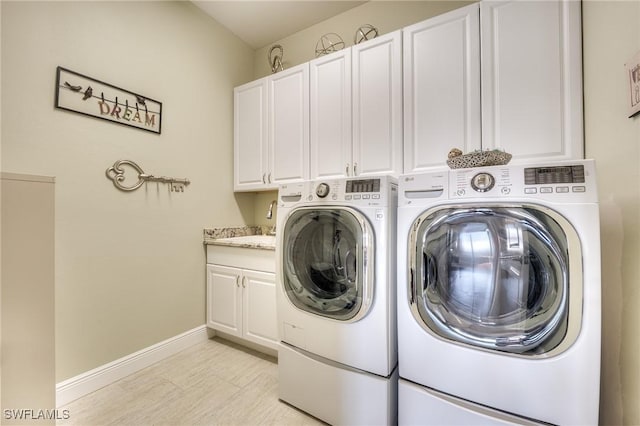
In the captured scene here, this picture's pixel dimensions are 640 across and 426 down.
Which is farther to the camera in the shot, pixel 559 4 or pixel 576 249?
pixel 559 4

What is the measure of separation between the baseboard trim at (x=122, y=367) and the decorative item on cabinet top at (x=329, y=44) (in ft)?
8.53

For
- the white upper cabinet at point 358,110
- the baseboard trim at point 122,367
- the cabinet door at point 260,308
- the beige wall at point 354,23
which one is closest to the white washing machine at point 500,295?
the white upper cabinet at point 358,110

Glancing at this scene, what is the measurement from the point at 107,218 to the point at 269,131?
4.43ft

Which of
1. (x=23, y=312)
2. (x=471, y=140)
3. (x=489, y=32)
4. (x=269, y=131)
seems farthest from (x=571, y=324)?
(x=269, y=131)

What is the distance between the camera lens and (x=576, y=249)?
0.88m

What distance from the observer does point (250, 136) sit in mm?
2445

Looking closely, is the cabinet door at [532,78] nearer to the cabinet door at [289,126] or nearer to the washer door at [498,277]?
the washer door at [498,277]

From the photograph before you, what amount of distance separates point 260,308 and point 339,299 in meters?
0.85

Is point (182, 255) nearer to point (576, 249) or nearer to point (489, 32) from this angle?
point (576, 249)

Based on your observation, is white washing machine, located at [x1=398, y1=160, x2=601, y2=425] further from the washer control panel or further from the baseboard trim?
the baseboard trim

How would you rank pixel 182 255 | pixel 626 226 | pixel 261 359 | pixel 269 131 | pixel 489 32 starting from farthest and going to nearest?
pixel 269 131, pixel 182 255, pixel 261 359, pixel 489 32, pixel 626 226

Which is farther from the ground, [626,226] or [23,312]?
[626,226]

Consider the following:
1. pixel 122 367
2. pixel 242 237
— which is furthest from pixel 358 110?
pixel 122 367

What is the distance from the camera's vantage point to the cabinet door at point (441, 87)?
155 cm
